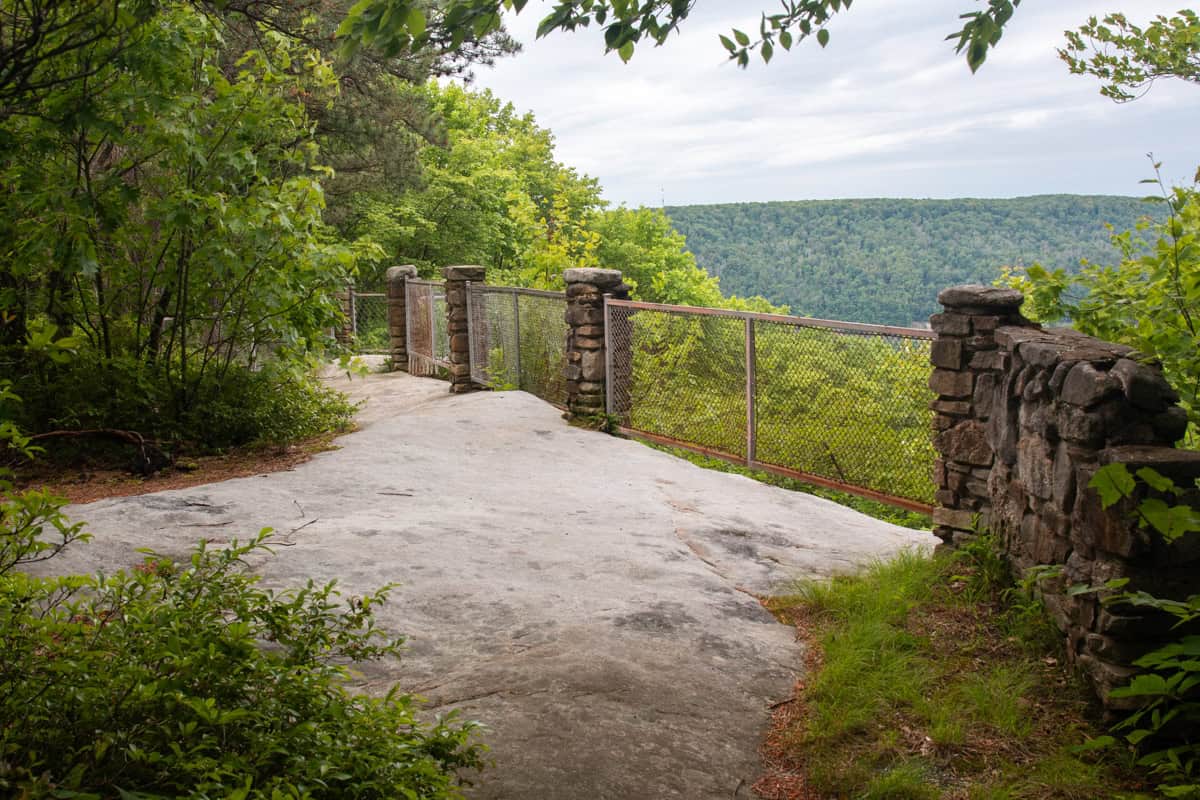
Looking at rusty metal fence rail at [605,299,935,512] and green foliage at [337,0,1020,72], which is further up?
green foliage at [337,0,1020,72]

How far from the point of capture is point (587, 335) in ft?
35.2

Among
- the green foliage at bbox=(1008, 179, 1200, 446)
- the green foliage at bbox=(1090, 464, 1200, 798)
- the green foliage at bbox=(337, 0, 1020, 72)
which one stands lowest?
the green foliage at bbox=(1090, 464, 1200, 798)

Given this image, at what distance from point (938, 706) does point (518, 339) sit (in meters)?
9.65

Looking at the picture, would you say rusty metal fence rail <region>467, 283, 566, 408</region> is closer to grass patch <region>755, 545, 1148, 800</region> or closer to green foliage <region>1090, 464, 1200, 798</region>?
grass patch <region>755, 545, 1148, 800</region>

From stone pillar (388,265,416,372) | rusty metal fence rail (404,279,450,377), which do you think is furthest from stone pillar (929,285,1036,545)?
stone pillar (388,265,416,372)

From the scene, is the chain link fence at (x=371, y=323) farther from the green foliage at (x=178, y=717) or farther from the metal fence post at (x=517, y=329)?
the green foliage at (x=178, y=717)

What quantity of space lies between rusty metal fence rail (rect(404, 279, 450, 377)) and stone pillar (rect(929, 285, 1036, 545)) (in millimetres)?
10284

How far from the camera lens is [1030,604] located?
4.53 metres

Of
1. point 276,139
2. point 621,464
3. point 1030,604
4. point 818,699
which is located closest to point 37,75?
point 276,139

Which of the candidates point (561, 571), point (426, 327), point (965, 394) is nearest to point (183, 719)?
point (561, 571)

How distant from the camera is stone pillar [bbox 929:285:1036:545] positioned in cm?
564

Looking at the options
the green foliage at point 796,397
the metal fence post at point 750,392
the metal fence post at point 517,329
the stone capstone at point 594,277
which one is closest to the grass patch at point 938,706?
the green foliage at point 796,397

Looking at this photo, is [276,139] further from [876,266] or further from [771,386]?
[876,266]

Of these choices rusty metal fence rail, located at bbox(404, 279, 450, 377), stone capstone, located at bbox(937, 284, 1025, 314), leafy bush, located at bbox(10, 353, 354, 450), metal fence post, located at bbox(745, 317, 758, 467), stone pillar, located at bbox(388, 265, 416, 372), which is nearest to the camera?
stone capstone, located at bbox(937, 284, 1025, 314)
